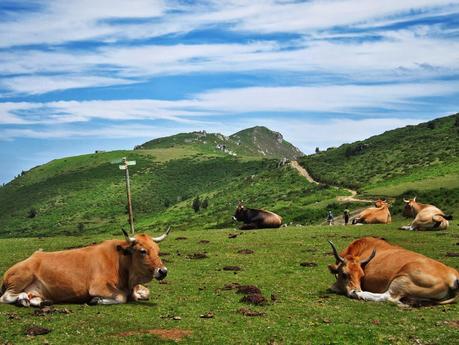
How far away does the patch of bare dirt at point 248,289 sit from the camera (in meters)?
17.6

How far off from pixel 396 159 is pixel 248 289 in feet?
260

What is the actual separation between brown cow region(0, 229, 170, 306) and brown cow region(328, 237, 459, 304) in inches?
222

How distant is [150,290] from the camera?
60.0ft

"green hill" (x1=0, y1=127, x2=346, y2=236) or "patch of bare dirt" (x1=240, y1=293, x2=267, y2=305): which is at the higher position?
"green hill" (x1=0, y1=127, x2=346, y2=236)

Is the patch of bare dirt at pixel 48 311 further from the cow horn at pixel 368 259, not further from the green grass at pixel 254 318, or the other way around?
the cow horn at pixel 368 259

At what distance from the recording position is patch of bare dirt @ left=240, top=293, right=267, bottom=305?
15956mm

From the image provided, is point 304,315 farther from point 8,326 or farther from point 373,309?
point 8,326

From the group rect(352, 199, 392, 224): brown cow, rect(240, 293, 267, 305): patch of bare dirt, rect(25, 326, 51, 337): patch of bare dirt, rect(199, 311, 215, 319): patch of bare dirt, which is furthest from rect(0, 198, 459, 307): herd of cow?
rect(352, 199, 392, 224): brown cow

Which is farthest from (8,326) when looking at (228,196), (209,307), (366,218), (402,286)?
(228,196)

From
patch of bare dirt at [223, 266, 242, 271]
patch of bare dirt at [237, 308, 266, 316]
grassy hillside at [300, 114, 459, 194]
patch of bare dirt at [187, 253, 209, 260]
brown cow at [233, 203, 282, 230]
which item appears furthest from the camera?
grassy hillside at [300, 114, 459, 194]

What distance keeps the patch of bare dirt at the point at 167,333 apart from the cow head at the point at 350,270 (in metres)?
5.75

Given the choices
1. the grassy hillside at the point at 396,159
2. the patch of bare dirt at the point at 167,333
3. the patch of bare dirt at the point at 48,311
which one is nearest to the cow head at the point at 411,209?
the grassy hillside at the point at 396,159

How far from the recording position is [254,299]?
16.1 m

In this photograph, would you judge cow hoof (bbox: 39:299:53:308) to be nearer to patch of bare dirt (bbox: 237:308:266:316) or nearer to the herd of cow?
the herd of cow
